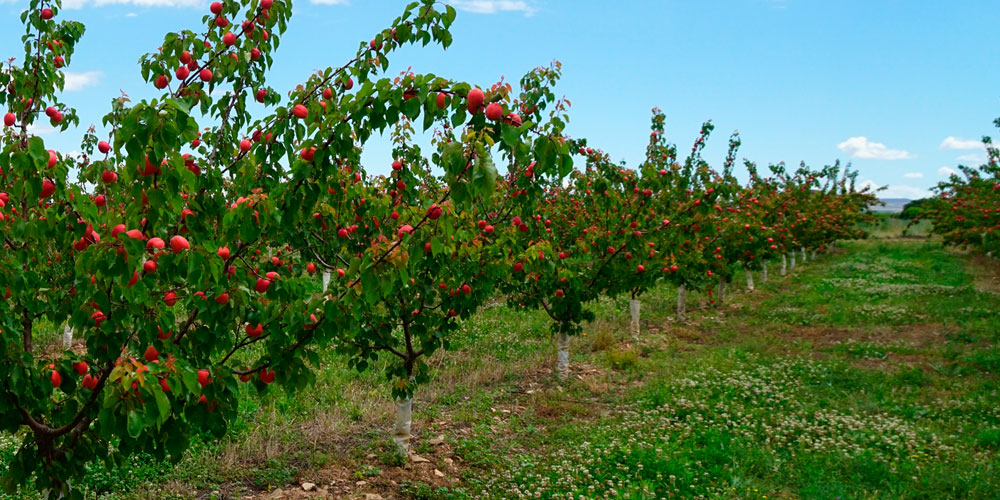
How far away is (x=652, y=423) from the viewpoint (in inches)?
260

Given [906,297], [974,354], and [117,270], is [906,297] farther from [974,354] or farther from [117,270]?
[117,270]

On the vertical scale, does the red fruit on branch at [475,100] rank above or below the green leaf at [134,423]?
above

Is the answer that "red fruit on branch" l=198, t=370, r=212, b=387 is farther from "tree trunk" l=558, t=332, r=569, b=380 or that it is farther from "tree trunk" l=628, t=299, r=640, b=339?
"tree trunk" l=628, t=299, r=640, b=339

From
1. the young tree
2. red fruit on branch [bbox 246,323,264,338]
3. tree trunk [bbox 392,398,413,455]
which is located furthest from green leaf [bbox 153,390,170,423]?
tree trunk [bbox 392,398,413,455]

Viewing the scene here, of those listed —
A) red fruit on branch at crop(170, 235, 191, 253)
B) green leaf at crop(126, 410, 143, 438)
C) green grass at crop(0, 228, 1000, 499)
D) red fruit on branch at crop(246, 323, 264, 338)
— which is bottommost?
green grass at crop(0, 228, 1000, 499)

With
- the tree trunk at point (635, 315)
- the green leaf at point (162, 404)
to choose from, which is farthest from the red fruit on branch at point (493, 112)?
the tree trunk at point (635, 315)

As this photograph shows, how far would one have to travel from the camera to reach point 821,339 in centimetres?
1128

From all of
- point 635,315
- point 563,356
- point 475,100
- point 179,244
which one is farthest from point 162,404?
point 635,315

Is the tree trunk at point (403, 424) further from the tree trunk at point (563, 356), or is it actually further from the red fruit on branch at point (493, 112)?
the red fruit on branch at point (493, 112)

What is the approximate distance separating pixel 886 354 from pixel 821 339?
1348mm

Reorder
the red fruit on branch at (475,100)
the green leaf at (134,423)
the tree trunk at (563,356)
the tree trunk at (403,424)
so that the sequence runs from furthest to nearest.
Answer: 1. the tree trunk at (563,356)
2. the tree trunk at (403,424)
3. the red fruit on branch at (475,100)
4. the green leaf at (134,423)

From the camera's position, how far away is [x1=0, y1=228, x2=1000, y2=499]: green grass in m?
5.00

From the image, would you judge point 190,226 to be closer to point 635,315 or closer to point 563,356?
point 563,356

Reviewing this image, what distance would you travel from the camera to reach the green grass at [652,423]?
500 cm
